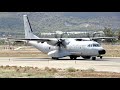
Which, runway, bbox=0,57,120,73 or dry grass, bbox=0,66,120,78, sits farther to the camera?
runway, bbox=0,57,120,73

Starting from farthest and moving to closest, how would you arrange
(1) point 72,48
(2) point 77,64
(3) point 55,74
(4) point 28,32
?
(4) point 28,32 → (1) point 72,48 → (2) point 77,64 → (3) point 55,74

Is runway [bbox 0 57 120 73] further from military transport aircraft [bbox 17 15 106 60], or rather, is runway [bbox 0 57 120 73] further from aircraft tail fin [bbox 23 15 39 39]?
aircraft tail fin [bbox 23 15 39 39]

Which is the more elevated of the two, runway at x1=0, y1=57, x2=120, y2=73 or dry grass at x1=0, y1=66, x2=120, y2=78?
runway at x1=0, y1=57, x2=120, y2=73

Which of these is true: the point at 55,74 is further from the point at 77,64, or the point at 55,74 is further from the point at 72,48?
the point at 72,48

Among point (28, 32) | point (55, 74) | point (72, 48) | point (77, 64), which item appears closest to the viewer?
point (55, 74)

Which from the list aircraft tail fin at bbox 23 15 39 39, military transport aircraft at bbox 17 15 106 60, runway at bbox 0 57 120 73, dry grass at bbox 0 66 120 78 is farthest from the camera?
aircraft tail fin at bbox 23 15 39 39

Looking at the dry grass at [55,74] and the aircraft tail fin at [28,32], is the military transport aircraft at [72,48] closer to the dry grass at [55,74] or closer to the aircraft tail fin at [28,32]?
the aircraft tail fin at [28,32]

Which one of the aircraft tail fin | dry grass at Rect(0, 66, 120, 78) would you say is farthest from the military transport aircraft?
dry grass at Rect(0, 66, 120, 78)

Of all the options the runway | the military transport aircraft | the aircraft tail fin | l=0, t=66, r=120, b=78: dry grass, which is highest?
the aircraft tail fin

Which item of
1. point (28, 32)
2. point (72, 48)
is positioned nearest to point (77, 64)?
point (72, 48)
